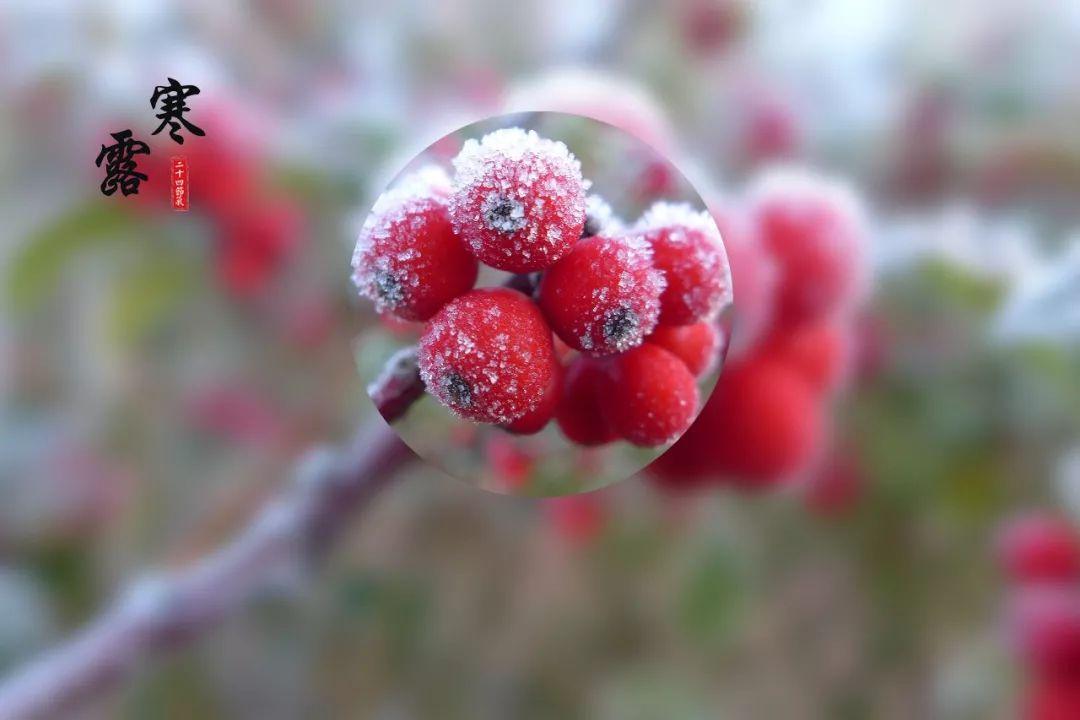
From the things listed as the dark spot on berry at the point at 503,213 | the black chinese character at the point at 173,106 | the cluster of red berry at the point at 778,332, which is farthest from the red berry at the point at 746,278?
the black chinese character at the point at 173,106

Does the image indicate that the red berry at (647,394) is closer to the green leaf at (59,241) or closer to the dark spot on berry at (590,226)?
the dark spot on berry at (590,226)

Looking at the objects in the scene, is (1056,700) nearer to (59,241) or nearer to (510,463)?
(510,463)

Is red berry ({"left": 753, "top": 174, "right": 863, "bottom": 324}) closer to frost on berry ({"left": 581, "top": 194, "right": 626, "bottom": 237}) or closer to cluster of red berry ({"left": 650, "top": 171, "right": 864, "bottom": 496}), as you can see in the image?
cluster of red berry ({"left": 650, "top": 171, "right": 864, "bottom": 496})

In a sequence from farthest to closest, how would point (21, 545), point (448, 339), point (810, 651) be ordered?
point (810, 651) < point (21, 545) < point (448, 339)

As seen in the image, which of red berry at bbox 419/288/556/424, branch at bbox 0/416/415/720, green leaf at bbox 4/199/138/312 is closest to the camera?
red berry at bbox 419/288/556/424

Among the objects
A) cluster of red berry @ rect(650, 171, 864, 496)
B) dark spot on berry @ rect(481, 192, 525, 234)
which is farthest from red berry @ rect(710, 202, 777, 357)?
dark spot on berry @ rect(481, 192, 525, 234)

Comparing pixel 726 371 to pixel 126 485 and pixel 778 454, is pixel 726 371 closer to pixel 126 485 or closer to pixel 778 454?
pixel 778 454

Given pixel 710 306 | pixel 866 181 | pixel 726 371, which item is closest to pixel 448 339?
pixel 710 306
